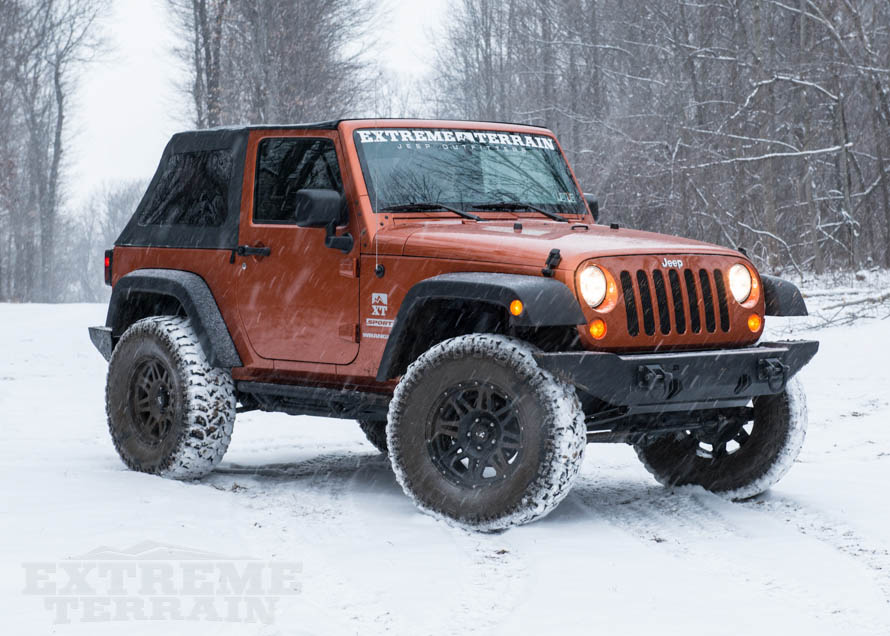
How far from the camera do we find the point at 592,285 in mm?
5590

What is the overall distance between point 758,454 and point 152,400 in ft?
11.7

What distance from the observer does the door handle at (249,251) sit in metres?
6.95

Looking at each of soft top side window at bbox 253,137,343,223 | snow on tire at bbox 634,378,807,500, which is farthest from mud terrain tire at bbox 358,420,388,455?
snow on tire at bbox 634,378,807,500

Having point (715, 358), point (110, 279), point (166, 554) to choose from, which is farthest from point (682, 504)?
point (110, 279)

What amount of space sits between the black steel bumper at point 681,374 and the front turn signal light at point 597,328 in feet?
0.39

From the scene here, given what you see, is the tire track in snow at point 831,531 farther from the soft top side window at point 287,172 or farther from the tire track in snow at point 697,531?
the soft top side window at point 287,172

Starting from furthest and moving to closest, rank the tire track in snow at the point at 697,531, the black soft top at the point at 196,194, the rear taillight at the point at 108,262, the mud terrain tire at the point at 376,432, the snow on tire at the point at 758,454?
the mud terrain tire at the point at 376,432, the rear taillight at the point at 108,262, the black soft top at the point at 196,194, the snow on tire at the point at 758,454, the tire track in snow at the point at 697,531

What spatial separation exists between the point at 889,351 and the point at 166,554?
9.73 meters

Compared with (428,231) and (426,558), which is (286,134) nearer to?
(428,231)

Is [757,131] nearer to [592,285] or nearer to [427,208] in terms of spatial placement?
[427,208]

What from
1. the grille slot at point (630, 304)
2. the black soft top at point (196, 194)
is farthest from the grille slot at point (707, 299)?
the black soft top at point (196, 194)

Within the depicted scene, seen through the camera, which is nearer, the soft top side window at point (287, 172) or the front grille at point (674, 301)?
the front grille at point (674, 301)

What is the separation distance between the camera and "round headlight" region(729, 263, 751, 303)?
617cm

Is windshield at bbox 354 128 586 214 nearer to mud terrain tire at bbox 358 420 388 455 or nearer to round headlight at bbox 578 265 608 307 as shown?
round headlight at bbox 578 265 608 307
